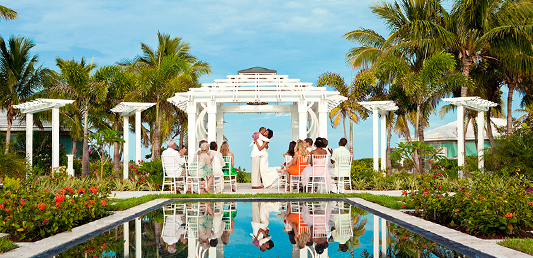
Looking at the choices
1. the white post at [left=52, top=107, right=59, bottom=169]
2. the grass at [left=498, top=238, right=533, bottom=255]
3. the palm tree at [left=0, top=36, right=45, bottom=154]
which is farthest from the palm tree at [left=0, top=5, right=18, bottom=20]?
the grass at [left=498, top=238, right=533, bottom=255]

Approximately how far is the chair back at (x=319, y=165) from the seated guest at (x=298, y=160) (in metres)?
0.50

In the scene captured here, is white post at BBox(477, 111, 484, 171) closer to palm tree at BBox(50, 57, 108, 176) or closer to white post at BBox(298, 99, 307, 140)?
white post at BBox(298, 99, 307, 140)

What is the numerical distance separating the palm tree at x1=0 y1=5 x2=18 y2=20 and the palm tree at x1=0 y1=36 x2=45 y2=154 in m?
2.32

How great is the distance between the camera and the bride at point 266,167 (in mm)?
13930

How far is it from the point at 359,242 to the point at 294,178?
795cm

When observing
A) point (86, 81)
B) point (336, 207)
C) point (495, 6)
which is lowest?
point (336, 207)

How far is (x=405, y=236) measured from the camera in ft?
20.8

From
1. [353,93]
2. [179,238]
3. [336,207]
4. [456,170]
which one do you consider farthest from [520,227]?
[353,93]

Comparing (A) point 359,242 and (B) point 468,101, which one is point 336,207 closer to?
(A) point 359,242

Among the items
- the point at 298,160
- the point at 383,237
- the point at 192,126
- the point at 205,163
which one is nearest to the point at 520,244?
the point at 383,237

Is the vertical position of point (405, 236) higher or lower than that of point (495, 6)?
lower

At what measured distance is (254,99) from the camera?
49.5ft

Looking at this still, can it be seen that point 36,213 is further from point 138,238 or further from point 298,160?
point 298,160

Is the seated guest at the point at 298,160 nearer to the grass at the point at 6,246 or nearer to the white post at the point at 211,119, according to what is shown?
the white post at the point at 211,119
